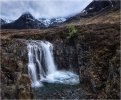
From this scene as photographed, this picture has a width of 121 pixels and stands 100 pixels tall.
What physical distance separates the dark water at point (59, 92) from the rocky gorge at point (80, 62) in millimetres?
86

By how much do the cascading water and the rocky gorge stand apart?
89 centimetres

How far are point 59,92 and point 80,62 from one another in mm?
5019

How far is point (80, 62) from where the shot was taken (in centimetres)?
2962

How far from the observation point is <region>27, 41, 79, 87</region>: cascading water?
29686 mm

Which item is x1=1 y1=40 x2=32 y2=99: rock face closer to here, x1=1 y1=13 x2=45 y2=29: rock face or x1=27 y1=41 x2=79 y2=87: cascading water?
x1=27 y1=41 x2=79 y2=87: cascading water

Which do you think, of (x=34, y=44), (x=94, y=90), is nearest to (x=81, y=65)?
(x=94, y=90)

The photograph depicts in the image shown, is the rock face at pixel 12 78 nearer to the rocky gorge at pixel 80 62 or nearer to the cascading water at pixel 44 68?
the rocky gorge at pixel 80 62

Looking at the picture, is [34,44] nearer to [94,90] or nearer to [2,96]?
[94,90]

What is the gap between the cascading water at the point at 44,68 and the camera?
2969cm

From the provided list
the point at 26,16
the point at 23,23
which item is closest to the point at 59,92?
the point at 23,23

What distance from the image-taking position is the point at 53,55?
3466 centimetres

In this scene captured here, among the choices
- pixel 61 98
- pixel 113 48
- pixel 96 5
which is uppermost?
pixel 96 5

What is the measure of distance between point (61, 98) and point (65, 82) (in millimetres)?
4752

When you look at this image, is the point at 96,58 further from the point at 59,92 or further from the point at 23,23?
the point at 23,23
